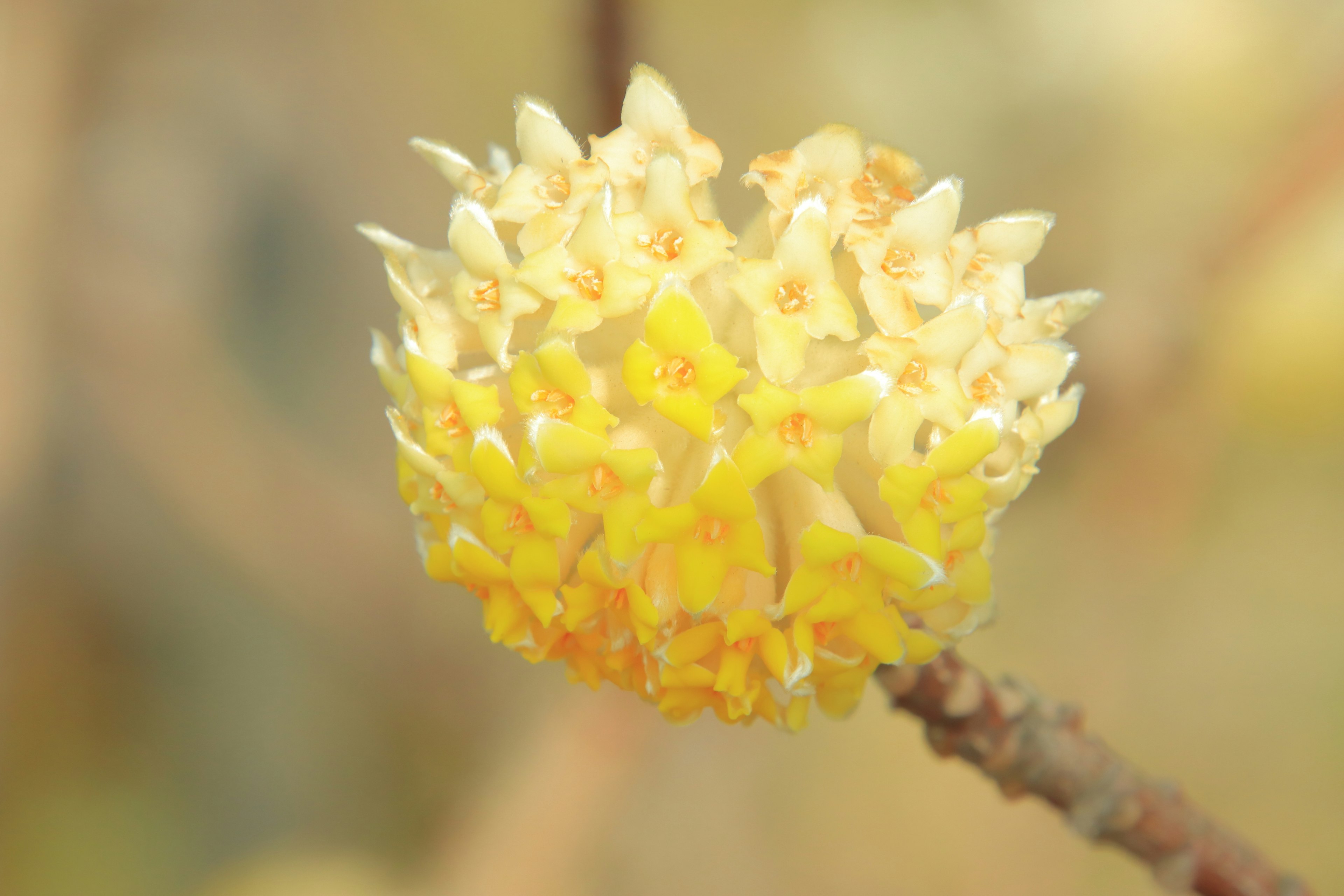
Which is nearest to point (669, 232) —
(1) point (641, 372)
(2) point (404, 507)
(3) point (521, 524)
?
(1) point (641, 372)

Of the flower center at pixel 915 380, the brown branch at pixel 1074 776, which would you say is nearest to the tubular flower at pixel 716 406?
the flower center at pixel 915 380

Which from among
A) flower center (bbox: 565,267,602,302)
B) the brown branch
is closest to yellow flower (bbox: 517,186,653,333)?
flower center (bbox: 565,267,602,302)

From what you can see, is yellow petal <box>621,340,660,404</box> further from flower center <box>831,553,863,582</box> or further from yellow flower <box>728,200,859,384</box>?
flower center <box>831,553,863,582</box>

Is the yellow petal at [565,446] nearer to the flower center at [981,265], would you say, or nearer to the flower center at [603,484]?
the flower center at [603,484]

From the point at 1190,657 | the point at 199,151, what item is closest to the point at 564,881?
the point at 1190,657

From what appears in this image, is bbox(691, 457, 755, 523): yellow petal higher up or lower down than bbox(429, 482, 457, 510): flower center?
higher up

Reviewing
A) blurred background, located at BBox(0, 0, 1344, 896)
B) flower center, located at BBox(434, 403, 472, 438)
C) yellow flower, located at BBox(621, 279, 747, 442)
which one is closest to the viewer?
yellow flower, located at BBox(621, 279, 747, 442)

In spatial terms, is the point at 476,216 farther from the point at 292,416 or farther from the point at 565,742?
the point at 565,742
